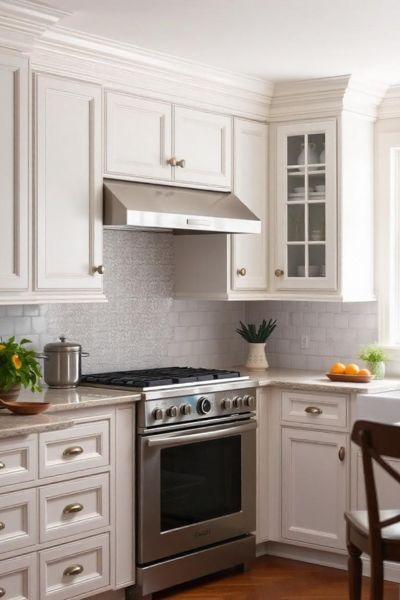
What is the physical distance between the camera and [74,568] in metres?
4.09

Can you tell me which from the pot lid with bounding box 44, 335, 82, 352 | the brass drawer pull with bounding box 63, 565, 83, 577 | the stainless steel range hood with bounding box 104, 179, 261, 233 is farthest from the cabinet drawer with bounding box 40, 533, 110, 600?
the stainless steel range hood with bounding box 104, 179, 261, 233

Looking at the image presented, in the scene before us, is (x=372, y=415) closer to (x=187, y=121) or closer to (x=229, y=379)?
(x=229, y=379)

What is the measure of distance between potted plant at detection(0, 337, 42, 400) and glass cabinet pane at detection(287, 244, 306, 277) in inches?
71.1

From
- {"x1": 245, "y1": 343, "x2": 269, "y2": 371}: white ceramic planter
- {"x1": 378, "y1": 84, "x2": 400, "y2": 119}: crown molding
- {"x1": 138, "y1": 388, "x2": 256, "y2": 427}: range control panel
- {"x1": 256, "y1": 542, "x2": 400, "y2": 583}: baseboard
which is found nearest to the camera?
{"x1": 138, "y1": 388, "x2": 256, "y2": 427}: range control panel

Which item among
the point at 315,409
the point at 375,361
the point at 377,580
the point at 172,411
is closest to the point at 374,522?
the point at 377,580

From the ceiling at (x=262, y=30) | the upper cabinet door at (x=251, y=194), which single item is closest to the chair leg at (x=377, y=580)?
the ceiling at (x=262, y=30)

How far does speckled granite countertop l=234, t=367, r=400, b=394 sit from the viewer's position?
486 centimetres

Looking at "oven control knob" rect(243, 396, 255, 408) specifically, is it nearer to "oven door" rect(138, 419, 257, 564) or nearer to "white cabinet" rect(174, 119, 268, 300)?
"oven door" rect(138, 419, 257, 564)

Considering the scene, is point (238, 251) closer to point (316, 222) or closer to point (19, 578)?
point (316, 222)

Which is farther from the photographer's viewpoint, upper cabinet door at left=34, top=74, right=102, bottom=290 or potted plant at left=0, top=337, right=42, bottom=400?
upper cabinet door at left=34, top=74, right=102, bottom=290

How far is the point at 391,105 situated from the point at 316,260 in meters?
0.96

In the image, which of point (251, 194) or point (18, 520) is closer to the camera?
point (18, 520)

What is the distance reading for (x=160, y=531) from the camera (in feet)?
14.6

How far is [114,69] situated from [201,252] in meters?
1.20
